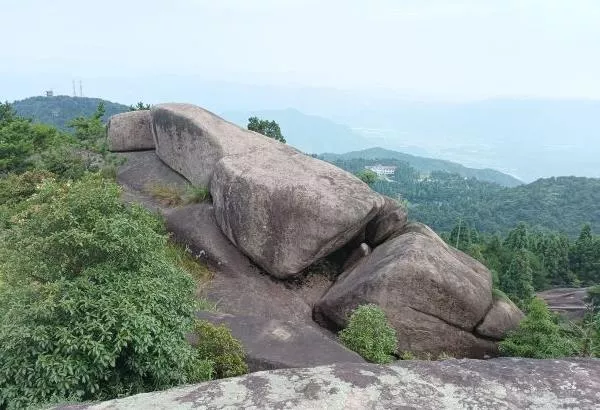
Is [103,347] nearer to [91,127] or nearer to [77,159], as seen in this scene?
[77,159]

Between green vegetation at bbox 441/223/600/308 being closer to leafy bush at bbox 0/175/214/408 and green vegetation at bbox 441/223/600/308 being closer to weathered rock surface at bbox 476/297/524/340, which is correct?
weathered rock surface at bbox 476/297/524/340

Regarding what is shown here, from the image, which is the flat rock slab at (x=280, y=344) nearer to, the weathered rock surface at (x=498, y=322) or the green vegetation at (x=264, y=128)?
the weathered rock surface at (x=498, y=322)

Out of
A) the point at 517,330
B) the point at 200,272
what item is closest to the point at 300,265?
the point at 200,272

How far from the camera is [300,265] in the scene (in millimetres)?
12680

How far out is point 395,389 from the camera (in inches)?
166

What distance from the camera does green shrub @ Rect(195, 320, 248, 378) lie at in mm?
7754

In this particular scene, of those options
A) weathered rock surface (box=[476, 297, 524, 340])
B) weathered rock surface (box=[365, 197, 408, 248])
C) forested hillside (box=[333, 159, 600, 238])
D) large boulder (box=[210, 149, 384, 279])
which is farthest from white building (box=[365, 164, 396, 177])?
large boulder (box=[210, 149, 384, 279])

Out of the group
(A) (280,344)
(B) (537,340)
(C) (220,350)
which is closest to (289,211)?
(A) (280,344)

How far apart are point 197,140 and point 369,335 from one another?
827 cm

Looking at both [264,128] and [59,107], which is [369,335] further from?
[59,107]

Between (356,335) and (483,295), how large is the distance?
4.31 m

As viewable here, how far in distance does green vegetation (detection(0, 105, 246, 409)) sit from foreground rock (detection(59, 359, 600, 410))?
5.92ft

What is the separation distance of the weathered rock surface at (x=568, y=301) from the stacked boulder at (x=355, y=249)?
2126cm

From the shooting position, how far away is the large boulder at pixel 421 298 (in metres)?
11.8
